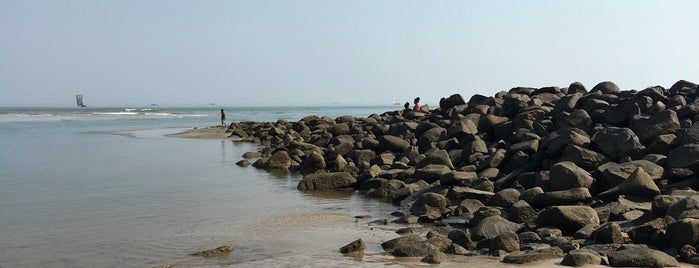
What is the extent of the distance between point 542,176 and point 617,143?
218 cm

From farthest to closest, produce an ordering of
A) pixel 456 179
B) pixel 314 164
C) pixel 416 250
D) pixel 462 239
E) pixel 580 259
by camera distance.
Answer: pixel 314 164
pixel 456 179
pixel 462 239
pixel 416 250
pixel 580 259

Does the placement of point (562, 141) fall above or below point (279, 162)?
above

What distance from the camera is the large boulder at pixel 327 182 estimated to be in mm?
13398

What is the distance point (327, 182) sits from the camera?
44.4ft

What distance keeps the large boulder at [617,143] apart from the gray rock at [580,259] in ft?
17.4

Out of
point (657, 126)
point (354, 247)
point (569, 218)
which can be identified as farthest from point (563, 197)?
point (657, 126)

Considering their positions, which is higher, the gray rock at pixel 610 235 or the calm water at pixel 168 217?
the gray rock at pixel 610 235

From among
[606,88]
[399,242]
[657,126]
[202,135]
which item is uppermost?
[606,88]

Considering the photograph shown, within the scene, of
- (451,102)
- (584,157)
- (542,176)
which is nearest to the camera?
(542,176)

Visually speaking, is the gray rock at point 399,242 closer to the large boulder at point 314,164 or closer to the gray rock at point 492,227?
the gray rock at point 492,227

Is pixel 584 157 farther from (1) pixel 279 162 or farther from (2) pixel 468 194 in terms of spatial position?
(1) pixel 279 162

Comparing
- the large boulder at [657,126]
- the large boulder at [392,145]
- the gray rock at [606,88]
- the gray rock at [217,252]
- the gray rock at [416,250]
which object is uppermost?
the gray rock at [606,88]

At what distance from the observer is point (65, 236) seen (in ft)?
28.6

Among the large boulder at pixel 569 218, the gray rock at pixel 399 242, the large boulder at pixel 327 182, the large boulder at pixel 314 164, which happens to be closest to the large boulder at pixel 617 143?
the large boulder at pixel 569 218
